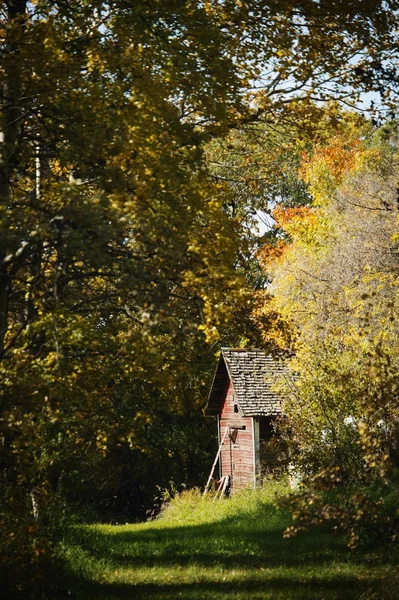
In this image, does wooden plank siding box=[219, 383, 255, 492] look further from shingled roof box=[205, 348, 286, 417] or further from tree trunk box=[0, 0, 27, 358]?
tree trunk box=[0, 0, 27, 358]

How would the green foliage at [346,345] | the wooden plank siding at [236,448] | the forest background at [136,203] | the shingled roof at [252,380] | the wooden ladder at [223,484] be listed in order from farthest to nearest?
the wooden ladder at [223,484]
the wooden plank siding at [236,448]
the shingled roof at [252,380]
the green foliage at [346,345]
the forest background at [136,203]

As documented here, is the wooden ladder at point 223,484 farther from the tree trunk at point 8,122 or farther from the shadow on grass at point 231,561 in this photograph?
the tree trunk at point 8,122

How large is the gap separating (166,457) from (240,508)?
11.6 meters

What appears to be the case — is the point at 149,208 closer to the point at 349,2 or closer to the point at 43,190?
the point at 43,190

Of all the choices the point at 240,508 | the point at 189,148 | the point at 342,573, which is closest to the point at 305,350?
the point at 240,508

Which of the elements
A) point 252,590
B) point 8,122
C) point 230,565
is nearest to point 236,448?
point 230,565

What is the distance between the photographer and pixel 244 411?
2434 centimetres

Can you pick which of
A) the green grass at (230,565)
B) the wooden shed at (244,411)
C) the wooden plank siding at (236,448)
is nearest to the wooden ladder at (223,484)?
the wooden shed at (244,411)

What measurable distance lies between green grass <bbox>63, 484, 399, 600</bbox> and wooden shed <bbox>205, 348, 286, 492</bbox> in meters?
7.02

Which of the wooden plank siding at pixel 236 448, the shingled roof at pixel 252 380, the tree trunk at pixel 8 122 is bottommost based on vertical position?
the wooden plank siding at pixel 236 448

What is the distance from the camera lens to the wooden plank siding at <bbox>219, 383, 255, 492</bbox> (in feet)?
84.1

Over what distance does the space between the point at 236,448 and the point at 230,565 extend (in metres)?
→ 13.7

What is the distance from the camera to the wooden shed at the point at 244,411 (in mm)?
24719

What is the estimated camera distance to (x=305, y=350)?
17453mm
